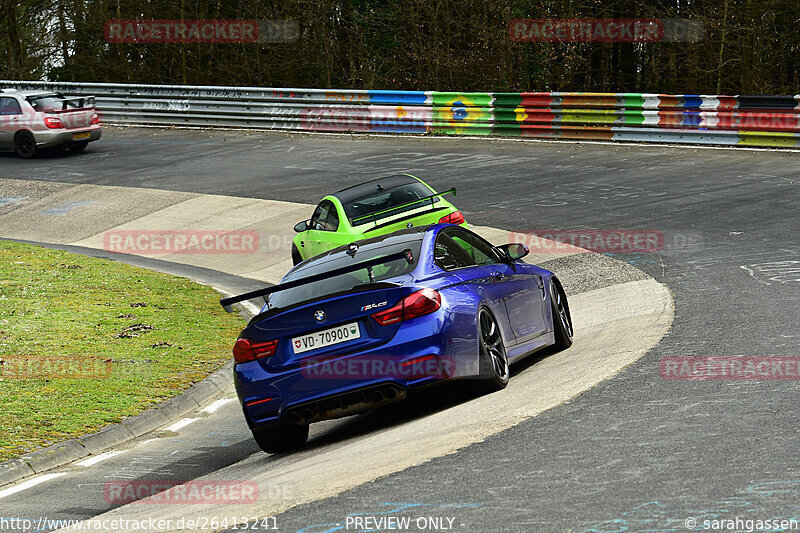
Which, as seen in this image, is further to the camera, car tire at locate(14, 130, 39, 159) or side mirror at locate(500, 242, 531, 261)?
car tire at locate(14, 130, 39, 159)

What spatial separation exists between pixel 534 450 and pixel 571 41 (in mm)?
28602

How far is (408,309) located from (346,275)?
0.75m

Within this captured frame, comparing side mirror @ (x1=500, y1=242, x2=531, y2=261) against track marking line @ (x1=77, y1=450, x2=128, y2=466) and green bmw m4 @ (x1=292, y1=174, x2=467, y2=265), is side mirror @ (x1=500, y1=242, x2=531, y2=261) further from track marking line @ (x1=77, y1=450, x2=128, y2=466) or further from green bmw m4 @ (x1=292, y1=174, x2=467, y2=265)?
green bmw m4 @ (x1=292, y1=174, x2=467, y2=265)

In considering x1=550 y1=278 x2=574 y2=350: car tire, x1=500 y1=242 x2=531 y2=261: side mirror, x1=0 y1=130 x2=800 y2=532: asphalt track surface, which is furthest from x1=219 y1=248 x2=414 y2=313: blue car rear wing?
x1=550 y1=278 x2=574 y2=350: car tire

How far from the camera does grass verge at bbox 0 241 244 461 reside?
9703 millimetres

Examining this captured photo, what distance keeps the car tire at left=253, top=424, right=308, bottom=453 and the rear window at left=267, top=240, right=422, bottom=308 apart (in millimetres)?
916

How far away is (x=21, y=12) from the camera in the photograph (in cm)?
4853

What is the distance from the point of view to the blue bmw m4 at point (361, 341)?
24.8ft

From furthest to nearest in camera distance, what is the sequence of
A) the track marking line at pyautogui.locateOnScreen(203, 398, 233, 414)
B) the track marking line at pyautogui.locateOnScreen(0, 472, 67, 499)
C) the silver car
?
1. the silver car
2. the track marking line at pyautogui.locateOnScreen(203, 398, 233, 414)
3. the track marking line at pyautogui.locateOnScreen(0, 472, 67, 499)

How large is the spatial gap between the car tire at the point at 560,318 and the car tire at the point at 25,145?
24.2 metres

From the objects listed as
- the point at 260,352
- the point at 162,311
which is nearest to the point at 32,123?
the point at 162,311

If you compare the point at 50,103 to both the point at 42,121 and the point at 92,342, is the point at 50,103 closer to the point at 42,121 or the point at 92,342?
the point at 42,121

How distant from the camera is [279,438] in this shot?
806 centimetres

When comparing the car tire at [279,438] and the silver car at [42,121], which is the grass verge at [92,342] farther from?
the silver car at [42,121]
